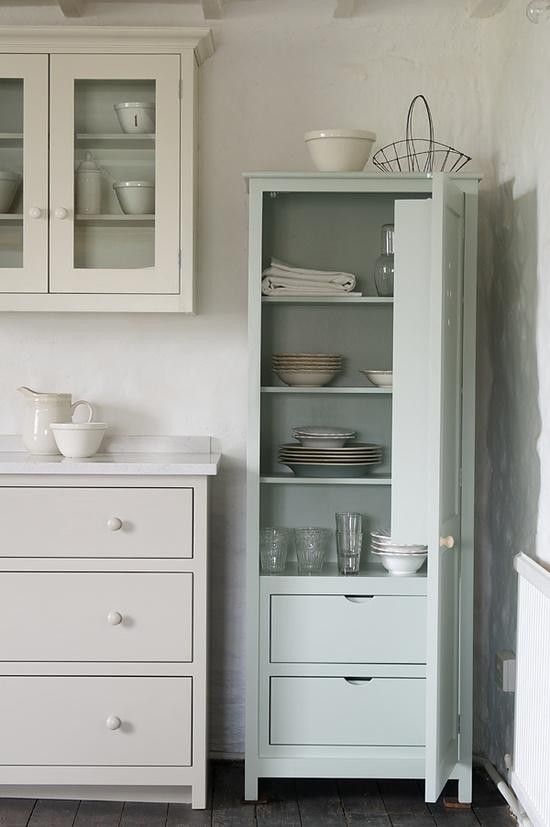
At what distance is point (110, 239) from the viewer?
2.85 m

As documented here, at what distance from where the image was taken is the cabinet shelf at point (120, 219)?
112 inches

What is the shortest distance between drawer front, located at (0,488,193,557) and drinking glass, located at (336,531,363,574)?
473 millimetres

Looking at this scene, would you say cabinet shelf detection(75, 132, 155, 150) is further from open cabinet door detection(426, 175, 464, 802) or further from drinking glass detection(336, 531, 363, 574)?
drinking glass detection(336, 531, 363, 574)

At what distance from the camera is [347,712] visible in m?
2.81

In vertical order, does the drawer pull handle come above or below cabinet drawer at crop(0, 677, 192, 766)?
above

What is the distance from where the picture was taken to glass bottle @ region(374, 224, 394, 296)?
9.53ft

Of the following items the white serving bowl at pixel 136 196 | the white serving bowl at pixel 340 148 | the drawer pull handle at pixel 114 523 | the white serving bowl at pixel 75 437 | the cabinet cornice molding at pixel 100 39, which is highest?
the cabinet cornice molding at pixel 100 39

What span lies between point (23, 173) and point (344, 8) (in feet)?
3.69

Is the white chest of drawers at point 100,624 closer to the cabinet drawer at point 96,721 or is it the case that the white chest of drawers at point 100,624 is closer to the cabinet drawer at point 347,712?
the cabinet drawer at point 96,721

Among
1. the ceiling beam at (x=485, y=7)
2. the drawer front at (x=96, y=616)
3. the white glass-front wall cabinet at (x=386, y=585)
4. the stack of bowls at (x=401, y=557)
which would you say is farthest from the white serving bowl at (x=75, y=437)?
Result: the ceiling beam at (x=485, y=7)

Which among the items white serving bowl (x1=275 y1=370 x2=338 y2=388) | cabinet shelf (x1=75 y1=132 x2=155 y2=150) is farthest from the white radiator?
cabinet shelf (x1=75 y1=132 x2=155 y2=150)

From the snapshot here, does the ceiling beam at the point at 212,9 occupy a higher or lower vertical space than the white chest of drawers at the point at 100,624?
higher

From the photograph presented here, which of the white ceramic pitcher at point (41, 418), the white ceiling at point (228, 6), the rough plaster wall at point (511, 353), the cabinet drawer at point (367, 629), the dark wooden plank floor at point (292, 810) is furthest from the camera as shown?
the white ceiling at point (228, 6)

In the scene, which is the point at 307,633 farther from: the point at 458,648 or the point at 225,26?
the point at 225,26
